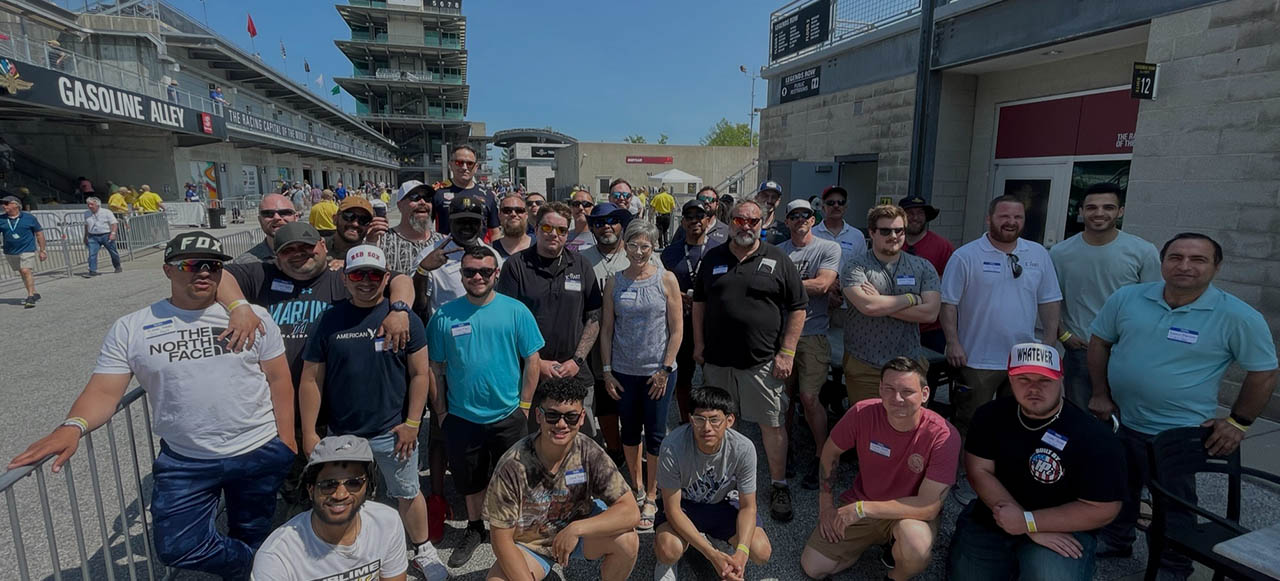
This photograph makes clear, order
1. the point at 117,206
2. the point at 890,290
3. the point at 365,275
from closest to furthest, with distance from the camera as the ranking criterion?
the point at 365,275 → the point at 890,290 → the point at 117,206

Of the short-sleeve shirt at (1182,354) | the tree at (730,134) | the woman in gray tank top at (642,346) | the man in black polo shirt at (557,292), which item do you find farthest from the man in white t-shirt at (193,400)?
the tree at (730,134)

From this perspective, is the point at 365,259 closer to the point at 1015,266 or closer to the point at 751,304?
the point at 751,304

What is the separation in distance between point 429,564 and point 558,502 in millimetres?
882

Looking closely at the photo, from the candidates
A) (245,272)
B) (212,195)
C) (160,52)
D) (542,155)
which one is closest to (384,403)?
(245,272)

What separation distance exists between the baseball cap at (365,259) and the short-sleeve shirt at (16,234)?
11247 millimetres

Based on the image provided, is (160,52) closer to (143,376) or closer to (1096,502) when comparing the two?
(143,376)

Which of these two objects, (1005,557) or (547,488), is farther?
(547,488)

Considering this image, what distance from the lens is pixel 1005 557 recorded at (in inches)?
114

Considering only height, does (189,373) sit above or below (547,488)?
above

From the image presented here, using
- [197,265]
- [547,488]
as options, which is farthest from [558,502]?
[197,265]

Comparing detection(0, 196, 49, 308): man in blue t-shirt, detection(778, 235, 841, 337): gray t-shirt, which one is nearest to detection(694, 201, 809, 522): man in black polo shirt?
detection(778, 235, 841, 337): gray t-shirt

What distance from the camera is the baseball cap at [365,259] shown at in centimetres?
295

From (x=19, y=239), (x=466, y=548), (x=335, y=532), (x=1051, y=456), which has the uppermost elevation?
(x=19, y=239)

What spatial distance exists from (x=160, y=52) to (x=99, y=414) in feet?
109
